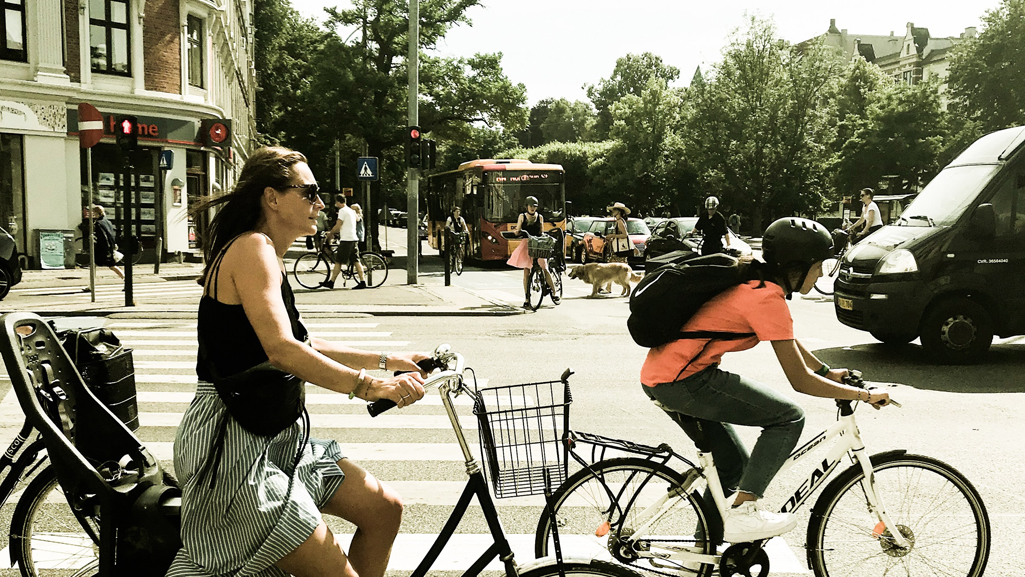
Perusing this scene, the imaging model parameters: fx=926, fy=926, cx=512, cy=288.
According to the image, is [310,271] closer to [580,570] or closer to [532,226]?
[532,226]

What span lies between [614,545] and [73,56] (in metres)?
23.4

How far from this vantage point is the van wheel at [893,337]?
31.8 ft

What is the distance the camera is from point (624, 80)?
94.1 meters

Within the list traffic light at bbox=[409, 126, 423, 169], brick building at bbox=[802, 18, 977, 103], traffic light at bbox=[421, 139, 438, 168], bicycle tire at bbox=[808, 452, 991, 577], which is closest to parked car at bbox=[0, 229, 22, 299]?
traffic light at bbox=[409, 126, 423, 169]

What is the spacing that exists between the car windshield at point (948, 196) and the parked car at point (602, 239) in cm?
1390

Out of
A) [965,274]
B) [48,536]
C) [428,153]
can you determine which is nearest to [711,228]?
[965,274]

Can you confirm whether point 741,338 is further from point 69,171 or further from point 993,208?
point 69,171

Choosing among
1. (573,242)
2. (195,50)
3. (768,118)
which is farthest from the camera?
(768,118)

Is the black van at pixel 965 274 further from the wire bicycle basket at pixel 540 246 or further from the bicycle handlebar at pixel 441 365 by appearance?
the bicycle handlebar at pixel 441 365

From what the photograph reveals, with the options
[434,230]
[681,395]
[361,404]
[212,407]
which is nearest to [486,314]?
[361,404]

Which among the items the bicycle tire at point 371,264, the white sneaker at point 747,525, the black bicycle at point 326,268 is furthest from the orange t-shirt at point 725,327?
the bicycle tire at point 371,264

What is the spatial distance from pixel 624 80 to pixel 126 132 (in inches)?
3298

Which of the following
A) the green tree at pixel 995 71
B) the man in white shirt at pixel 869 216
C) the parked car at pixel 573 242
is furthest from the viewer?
the green tree at pixel 995 71

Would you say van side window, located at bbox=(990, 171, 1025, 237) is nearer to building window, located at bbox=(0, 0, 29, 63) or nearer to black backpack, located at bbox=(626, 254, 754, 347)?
black backpack, located at bbox=(626, 254, 754, 347)
